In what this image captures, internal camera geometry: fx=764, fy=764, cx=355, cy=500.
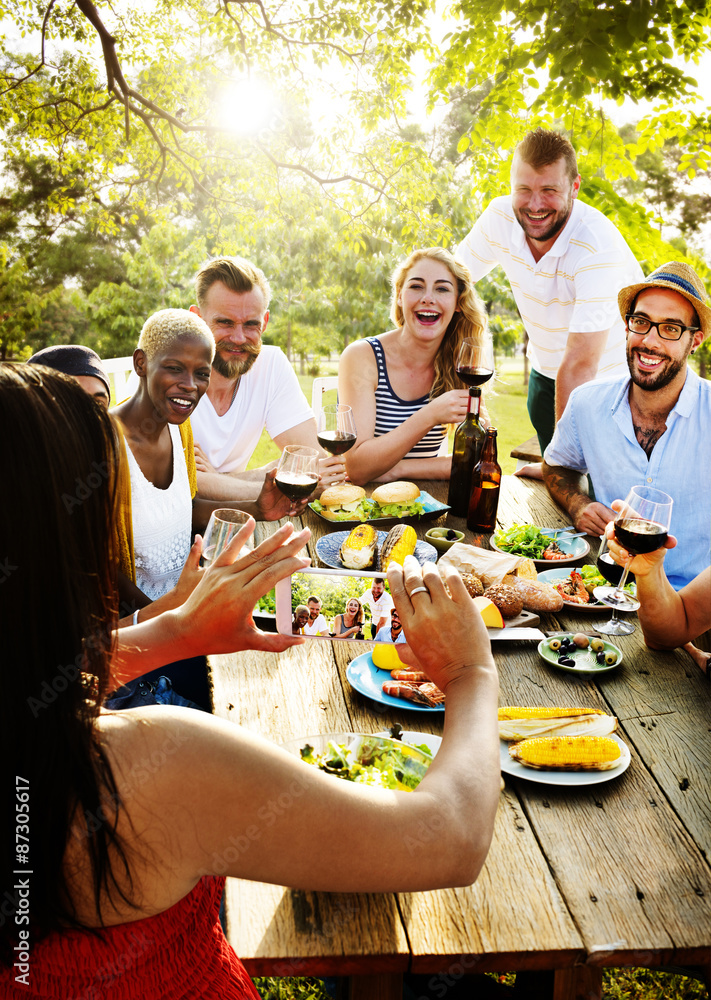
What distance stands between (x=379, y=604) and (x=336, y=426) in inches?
38.4

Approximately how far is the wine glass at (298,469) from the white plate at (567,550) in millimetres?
630

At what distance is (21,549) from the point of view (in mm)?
841

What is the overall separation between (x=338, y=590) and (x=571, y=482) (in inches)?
62.9

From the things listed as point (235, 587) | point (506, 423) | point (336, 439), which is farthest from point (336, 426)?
point (506, 423)

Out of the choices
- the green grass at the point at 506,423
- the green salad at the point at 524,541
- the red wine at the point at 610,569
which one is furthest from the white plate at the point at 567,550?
the green grass at the point at 506,423

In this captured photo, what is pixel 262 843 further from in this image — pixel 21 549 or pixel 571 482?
pixel 571 482

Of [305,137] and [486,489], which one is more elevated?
[305,137]

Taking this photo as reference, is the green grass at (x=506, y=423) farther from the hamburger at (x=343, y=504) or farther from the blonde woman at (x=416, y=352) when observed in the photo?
the hamburger at (x=343, y=504)

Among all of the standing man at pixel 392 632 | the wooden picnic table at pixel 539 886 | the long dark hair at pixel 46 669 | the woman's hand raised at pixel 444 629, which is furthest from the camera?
the standing man at pixel 392 632

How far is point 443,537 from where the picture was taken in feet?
8.02

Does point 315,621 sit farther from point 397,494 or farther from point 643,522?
point 397,494

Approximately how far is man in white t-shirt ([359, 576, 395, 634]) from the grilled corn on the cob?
1.04ft

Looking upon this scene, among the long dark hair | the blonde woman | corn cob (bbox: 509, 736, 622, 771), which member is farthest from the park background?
the long dark hair

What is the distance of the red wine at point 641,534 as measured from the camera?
1.86 meters
